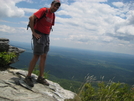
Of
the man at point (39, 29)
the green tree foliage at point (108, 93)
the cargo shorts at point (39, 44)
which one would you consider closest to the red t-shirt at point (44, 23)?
the man at point (39, 29)

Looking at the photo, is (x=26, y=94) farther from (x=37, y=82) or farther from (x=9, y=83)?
(x=37, y=82)

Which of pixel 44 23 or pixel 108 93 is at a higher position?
pixel 44 23

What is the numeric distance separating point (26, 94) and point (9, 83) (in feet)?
2.61

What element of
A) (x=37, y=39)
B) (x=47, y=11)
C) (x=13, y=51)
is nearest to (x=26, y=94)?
(x=37, y=39)

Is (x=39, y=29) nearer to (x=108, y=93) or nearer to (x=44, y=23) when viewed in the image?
(x=44, y=23)

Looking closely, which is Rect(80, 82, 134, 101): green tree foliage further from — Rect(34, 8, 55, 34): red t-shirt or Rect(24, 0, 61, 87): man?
Rect(34, 8, 55, 34): red t-shirt

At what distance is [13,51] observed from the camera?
653 cm

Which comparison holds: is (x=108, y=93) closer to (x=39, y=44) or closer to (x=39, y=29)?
(x=39, y=44)

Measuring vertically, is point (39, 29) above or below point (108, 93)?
above

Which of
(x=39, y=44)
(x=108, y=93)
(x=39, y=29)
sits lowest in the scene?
(x=108, y=93)

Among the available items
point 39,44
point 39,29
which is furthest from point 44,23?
point 39,44

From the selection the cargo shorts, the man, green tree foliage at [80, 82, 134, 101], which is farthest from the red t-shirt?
green tree foliage at [80, 82, 134, 101]

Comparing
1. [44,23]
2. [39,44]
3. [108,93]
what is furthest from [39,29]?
[108,93]

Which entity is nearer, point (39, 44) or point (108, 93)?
point (108, 93)
